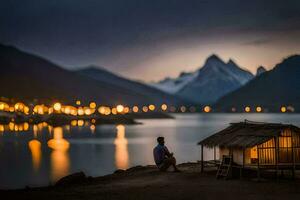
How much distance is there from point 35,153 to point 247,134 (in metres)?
35.1

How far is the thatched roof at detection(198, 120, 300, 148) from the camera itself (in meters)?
16.3

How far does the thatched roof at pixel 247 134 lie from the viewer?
16.3 m

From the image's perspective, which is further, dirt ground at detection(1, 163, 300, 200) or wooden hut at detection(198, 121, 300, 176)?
wooden hut at detection(198, 121, 300, 176)

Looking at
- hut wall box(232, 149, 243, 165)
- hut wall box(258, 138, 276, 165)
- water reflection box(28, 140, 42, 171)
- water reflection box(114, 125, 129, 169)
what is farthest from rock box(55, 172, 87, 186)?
water reflection box(114, 125, 129, 169)

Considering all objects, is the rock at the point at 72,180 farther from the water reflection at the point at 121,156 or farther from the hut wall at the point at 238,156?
the water reflection at the point at 121,156

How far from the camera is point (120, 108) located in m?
137

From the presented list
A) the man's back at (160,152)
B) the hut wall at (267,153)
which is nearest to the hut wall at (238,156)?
the hut wall at (267,153)

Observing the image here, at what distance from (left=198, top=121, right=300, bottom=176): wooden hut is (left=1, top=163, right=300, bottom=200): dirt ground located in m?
0.82

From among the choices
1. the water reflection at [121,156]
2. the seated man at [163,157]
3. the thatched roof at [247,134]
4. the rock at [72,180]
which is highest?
the thatched roof at [247,134]

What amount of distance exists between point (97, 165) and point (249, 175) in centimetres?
2318

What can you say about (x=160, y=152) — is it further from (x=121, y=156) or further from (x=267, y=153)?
(x=121, y=156)

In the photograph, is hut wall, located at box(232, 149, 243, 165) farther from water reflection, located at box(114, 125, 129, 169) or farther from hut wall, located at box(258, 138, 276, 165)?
water reflection, located at box(114, 125, 129, 169)

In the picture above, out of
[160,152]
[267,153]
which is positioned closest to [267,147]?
[267,153]

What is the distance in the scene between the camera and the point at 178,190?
14688mm
